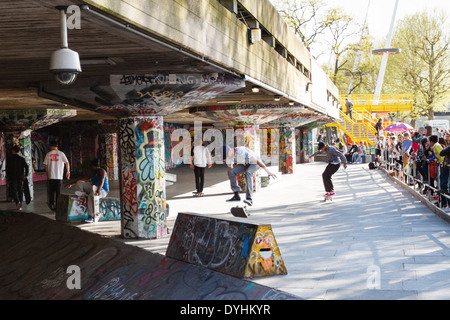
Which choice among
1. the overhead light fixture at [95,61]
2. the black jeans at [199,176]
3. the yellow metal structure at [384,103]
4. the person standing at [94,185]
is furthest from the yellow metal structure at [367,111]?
the overhead light fixture at [95,61]

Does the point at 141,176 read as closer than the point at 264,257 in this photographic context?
No

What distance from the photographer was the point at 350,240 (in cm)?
1027

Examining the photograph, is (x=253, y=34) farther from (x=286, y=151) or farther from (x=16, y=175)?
(x=286, y=151)

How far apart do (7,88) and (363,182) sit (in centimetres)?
1474

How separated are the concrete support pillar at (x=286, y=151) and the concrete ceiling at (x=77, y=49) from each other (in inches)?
761

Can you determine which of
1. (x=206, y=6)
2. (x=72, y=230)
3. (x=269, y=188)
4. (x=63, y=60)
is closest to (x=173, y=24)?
(x=206, y=6)

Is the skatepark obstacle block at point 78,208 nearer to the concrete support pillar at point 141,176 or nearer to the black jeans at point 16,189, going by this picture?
the black jeans at point 16,189

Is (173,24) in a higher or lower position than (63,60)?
higher

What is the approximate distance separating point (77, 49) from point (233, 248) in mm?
3427

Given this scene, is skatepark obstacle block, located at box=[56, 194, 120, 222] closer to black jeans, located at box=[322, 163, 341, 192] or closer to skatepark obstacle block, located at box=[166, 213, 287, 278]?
skatepark obstacle block, located at box=[166, 213, 287, 278]

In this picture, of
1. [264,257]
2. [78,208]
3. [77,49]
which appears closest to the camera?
[264,257]

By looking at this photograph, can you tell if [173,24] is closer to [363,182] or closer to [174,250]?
[174,250]


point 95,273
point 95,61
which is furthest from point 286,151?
point 95,273

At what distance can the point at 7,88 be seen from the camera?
12633 mm
